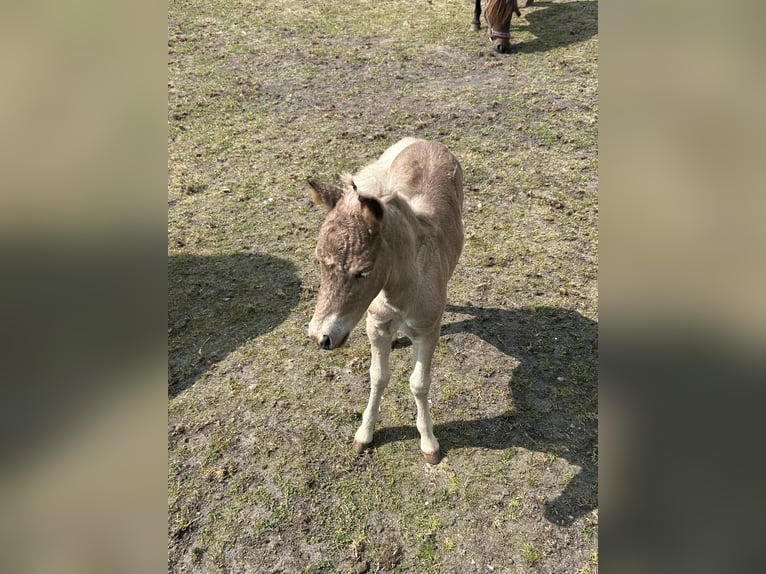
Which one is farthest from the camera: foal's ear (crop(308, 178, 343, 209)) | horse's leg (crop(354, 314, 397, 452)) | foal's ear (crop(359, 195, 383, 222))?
horse's leg (crop(354, 314, 397, 452))

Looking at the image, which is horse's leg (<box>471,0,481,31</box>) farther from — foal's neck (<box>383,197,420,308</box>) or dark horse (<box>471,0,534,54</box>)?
foal's neck (<box>383,197,420,308</box>)

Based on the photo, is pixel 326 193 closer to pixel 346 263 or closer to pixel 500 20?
pixel 346 263

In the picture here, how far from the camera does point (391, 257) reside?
2514 mm

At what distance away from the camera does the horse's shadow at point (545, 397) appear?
3.57 metres

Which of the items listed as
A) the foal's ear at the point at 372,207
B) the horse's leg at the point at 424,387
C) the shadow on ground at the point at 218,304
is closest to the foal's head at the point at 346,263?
the foal's ear at the point at 372,207

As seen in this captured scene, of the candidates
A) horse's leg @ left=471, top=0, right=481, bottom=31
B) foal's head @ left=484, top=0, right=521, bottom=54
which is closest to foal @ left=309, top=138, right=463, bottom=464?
foal's head @ left=484, top=0, right=521, bottom=54

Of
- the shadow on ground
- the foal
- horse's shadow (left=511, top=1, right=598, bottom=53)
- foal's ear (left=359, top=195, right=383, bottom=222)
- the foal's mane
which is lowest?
the shadow on ground

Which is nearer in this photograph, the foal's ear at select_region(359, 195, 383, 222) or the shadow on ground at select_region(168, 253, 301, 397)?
the foal's ear at select_region(359, 195, 383, 222)

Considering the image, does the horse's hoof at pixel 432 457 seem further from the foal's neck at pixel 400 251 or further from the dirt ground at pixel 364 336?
the foal's neck at pixel 400 251

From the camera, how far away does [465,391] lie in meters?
4.10

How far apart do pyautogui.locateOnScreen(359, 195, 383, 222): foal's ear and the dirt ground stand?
6.94 feet

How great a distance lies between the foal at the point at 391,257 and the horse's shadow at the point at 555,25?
6.84m

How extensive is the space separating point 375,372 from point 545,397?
1.57 metres

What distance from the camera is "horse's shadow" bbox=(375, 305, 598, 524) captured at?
3568 mm
